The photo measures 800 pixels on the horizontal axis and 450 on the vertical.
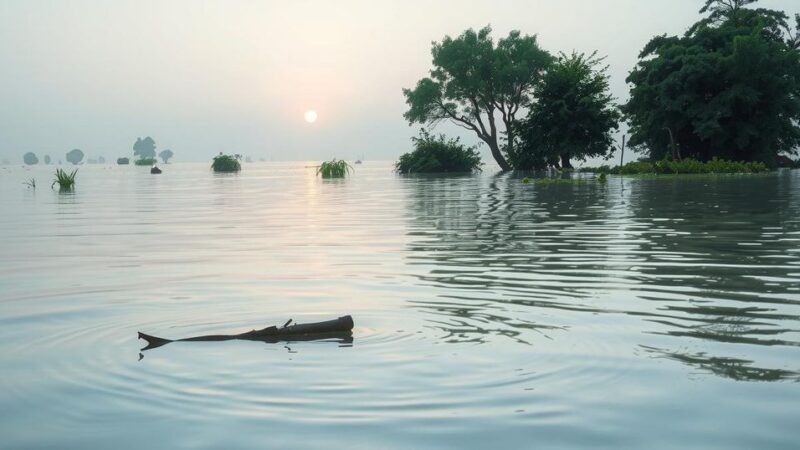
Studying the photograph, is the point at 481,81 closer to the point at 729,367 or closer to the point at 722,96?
the point at 722,96

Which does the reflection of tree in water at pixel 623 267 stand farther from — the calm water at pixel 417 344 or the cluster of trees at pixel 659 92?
the cluster of trees at pixel 659 92

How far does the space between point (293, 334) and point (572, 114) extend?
5073 cm

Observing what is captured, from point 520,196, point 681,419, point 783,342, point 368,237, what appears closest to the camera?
point 681,419

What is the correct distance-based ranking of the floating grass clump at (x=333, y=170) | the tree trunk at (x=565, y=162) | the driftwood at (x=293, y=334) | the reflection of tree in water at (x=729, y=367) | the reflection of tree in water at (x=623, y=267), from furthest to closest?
1. the floating grass clump at (x=333, y=170)
2. the tree trunk at (x=565, y=162)
3. the reflection of tree in water at (x=623, y=267)
4. the driftwood at (x=293, y=334)
5. the reflection of tree in water at (x=729, y=367)

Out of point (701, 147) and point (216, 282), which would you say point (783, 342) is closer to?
point (216, 282)

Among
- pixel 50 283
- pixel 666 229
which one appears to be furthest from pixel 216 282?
pixel 666 229

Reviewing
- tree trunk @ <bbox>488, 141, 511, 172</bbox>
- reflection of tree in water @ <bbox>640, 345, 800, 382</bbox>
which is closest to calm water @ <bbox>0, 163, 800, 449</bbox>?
reflection of tree in water @ <bbox>640, 345, 800, 382</bbox>

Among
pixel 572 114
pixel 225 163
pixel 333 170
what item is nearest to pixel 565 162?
pixel 572 114

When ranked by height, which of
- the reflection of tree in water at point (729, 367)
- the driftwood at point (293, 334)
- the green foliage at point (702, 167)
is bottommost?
the reflection of tree in water at point (729, 367)

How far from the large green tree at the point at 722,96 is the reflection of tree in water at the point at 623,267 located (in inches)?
1080

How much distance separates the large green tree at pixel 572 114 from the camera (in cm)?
5588

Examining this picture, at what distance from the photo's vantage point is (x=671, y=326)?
24.6ft

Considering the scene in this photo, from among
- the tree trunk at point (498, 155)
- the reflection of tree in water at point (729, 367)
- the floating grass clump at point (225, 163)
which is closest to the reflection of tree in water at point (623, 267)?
the reflection of tree in water at point (729, 367)

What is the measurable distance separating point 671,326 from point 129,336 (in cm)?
462
